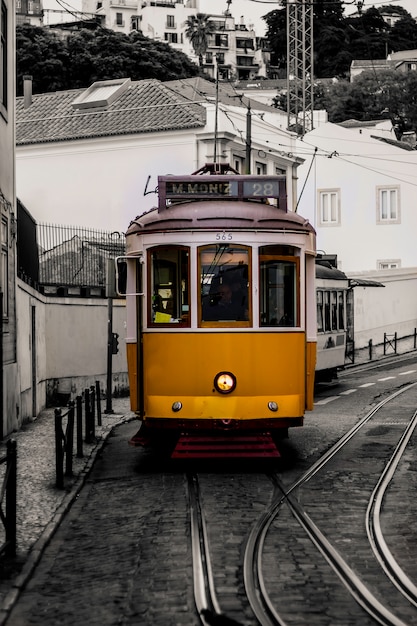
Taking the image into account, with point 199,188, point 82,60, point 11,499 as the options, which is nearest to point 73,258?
point 199,188

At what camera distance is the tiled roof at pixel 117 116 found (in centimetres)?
4288

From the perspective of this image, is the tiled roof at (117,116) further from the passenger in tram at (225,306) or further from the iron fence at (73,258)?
the passenger in tram at (225,306)

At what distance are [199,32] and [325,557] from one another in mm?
134373

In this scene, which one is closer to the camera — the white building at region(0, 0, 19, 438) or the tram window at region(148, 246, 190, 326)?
the tram window at region(148, 246, 190, 326)

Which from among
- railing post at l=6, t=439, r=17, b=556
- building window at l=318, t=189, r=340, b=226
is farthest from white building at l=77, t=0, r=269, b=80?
railing post at l=6, t=439, r=17, b=556

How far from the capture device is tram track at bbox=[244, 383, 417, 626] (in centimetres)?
740

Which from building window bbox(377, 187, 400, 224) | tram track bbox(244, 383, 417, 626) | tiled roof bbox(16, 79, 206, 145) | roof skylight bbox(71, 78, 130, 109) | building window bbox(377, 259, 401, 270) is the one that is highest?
roof skylight bbox(71, 78, 130, 109)

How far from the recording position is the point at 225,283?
13.8 m

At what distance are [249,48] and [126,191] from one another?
119 meters

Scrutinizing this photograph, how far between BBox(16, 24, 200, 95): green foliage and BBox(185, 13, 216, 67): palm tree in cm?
6300

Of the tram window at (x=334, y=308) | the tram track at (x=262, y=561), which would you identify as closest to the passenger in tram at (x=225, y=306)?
the tram track at (x=262, y=561)

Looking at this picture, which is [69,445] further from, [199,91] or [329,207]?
[329,207]

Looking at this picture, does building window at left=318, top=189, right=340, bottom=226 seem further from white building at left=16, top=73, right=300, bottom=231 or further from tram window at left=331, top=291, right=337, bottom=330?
tram window at left=331, top=291, right=337, bottom=330

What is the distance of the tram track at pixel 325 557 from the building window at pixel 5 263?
6439 millimetres
